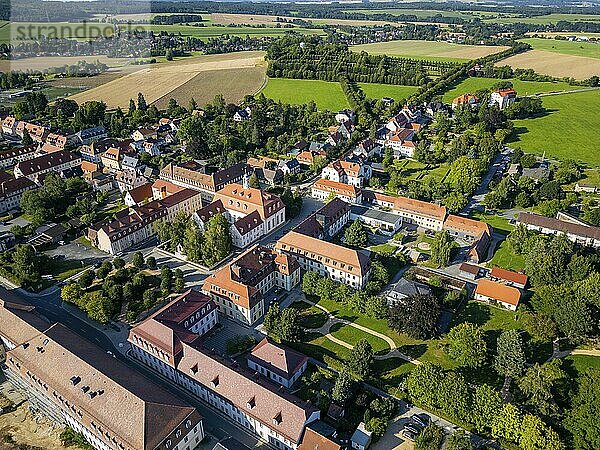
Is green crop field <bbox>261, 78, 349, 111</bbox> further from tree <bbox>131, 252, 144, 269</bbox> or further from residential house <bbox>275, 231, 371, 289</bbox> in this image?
tree <bbox>131, 252, 144, 269</bbox>

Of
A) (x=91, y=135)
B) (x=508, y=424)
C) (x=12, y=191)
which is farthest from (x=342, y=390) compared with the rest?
(x=91, y=135)

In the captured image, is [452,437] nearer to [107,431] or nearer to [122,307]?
[107,431]

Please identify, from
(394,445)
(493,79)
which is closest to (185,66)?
(493,79)

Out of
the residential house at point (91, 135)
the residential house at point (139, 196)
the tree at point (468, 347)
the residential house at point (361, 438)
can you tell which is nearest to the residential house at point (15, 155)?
the residential house at point (91, 135)

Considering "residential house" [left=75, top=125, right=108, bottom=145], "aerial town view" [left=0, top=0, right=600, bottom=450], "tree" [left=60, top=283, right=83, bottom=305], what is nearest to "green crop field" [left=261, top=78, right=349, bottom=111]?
"aerial town view" [left=0, top=0, right=600, bottom=450]

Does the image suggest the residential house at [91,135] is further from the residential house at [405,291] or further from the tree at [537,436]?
the tree at [537,436]
